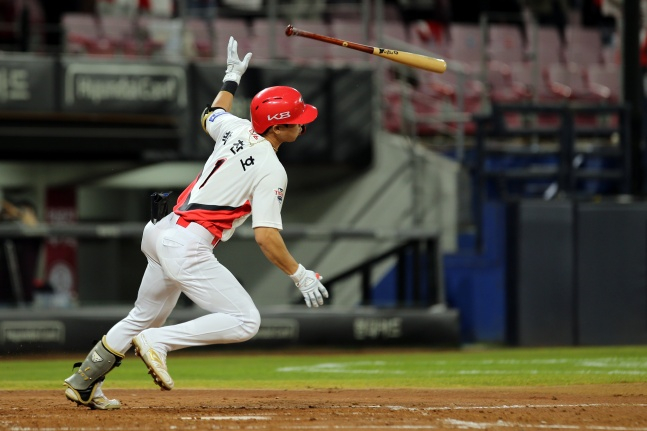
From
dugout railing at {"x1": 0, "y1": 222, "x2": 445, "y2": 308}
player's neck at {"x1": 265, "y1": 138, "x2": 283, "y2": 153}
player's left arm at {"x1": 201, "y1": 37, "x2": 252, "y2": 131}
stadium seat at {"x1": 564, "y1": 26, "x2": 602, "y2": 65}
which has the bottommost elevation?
dugout railing at {"x1": 0, "y1": 222, "x2": 445, "y2": 308}

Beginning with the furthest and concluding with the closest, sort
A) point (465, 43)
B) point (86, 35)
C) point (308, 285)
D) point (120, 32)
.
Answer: point (465, 43), point (120, 32), point (86, 35), point (308, 285)

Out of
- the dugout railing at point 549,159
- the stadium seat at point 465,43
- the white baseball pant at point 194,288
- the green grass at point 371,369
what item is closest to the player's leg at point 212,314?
the white baseball pant at point 194,288

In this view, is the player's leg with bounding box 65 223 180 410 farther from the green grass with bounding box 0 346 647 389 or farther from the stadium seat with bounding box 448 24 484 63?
the stadium seat with bounding box 448 24 484 63

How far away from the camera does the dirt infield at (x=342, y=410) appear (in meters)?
6.01

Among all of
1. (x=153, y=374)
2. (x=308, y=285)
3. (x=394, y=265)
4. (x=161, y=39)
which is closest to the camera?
(x=153, y=374)

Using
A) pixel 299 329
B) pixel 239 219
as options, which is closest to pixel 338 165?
pixel 299 329

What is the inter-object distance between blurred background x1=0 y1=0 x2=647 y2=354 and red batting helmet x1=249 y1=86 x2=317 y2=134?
6.04 m

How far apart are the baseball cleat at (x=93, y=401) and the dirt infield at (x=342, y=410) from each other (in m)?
0.08

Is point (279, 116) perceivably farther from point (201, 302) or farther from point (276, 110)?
point (201, 302)

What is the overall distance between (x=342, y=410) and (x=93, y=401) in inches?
57.3

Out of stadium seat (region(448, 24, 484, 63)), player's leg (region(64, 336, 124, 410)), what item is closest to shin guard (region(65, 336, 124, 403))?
player's leg (region(64, 336, 124, 410))

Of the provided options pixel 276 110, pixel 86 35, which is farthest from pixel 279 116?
pixel 86 35

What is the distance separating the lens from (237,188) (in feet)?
21.8

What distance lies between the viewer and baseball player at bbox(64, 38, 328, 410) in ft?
21.5
